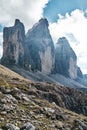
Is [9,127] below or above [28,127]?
above

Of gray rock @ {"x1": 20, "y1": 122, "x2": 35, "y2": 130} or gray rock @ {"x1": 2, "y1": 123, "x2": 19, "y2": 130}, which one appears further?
gray rock @ {"x1": 20, "y1": 122, "x2": 35, "y2": 130}

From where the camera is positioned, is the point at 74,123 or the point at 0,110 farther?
the point at 74,123

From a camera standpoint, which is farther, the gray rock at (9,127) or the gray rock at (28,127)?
the gray rock at (28,127)

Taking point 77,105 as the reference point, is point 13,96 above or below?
above

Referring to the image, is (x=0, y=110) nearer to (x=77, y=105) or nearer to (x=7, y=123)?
(x=7, y=123)

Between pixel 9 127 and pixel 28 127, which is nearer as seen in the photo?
pixel 9 127

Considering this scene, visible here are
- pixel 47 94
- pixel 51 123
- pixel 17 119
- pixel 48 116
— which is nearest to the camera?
pixel 17 119

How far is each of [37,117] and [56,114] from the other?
294 inches

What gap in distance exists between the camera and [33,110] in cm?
6250

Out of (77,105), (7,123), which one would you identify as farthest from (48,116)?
(77,105)

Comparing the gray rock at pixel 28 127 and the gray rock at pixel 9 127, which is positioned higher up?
the gray rock at pixel 9 127

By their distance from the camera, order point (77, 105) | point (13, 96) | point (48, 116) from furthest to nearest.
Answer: point (77, 105), point (13, 96), point (48, 116)

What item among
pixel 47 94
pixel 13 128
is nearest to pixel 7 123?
pixel 13 128

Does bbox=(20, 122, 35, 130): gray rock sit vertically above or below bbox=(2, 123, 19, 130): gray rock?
below
